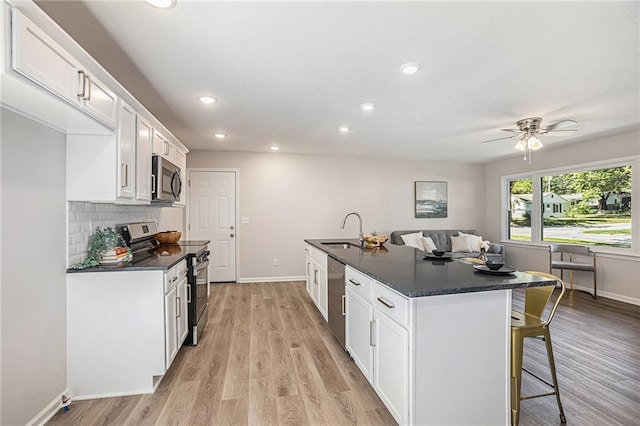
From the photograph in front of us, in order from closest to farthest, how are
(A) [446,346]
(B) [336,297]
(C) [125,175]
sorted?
(A) [446,346], (C) [125,175], (B) [336,297]

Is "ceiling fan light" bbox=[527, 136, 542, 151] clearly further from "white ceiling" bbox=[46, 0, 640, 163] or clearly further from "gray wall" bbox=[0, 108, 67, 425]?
"gray wall" bbox=[0, 108, 67, 425]

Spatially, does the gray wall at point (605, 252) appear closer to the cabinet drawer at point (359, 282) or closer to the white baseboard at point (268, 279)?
the white baseboard at point (268, 279)

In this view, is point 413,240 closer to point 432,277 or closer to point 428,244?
point 428,244

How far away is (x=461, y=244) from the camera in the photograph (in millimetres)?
6273

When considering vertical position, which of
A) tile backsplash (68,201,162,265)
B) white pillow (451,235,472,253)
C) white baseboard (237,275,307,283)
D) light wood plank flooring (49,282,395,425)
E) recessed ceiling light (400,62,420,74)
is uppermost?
recessed ceiling light (400,62,420,74)

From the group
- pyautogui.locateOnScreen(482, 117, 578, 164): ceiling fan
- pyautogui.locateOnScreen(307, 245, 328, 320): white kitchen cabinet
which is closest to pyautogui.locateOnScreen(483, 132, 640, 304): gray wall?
pyautogui.locateOnScreen(482, 117, 578, 164): ceiling fan

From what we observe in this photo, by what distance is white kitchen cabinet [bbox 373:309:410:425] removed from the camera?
1.65 meters

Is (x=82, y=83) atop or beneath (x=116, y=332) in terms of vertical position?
atop

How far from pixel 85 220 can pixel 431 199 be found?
602cm

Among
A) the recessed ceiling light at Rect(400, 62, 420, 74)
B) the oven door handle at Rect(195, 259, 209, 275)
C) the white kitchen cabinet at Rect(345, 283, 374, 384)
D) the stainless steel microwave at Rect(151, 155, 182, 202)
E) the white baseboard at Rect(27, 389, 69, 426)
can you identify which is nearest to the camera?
the white baseboard at Rect(27, 389, 69, 426)

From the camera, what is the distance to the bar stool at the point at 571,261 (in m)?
4.71

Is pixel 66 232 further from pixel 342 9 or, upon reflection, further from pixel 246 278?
pixel 246 278

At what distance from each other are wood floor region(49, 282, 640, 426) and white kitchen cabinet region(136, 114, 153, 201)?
A: 146 centimetres

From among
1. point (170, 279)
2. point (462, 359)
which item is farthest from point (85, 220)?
point (462, 359)
